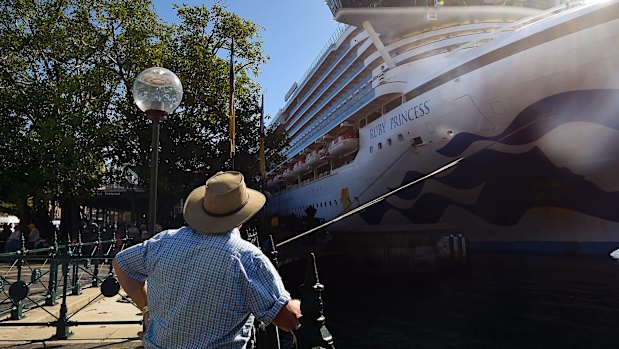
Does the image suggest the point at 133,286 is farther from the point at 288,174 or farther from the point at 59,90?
the point at 288,174

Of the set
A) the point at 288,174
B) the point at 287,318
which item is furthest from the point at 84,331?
the point at 288,174

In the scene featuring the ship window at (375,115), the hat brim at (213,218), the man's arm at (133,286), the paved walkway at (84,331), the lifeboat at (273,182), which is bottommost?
the paved walkway at (84,331)

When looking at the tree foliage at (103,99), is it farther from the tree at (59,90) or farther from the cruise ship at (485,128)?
the cruise ship at (485,128)

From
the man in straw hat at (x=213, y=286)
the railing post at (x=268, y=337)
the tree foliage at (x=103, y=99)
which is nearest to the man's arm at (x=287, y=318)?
the man in straw hat at (x=213, y=286)

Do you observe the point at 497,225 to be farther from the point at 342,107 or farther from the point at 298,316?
the point at 298,316

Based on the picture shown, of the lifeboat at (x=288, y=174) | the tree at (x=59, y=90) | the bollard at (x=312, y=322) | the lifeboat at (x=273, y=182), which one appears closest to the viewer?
the bollard at (x=312, y=322)

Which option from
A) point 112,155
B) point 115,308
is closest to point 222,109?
point 112,155

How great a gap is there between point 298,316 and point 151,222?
2.90 m

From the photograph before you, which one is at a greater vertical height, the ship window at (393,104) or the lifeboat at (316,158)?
the ship window at (393,104)

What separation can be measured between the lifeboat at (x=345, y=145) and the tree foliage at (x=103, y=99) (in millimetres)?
4721

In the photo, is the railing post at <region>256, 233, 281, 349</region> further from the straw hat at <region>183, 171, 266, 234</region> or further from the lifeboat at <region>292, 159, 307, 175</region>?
the lifeboat at <region>292, 159, 307, 175</region>

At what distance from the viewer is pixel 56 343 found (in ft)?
17.3

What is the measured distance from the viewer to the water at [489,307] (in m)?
9.28

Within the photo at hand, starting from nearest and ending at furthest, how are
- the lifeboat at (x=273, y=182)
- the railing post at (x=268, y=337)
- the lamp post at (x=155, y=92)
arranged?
1. the railing post at (x=268, y=337)
2. the lamp post at (x=155, y=92)
3. the lifeboat at (x=273, y=182)
